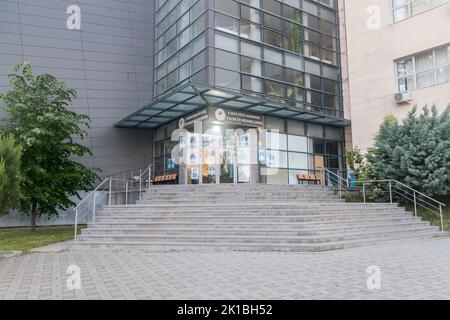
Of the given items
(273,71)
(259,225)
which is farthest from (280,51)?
(259,225)

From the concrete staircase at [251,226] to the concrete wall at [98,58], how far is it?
29.6ft

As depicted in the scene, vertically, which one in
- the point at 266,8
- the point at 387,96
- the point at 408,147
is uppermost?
the point at 266,8

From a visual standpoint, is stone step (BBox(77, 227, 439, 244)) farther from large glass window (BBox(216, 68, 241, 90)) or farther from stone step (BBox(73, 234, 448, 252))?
large glass window (BBox(216, 68, 241, 90))

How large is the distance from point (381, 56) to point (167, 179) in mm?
13432

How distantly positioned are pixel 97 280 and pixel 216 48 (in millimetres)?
14351

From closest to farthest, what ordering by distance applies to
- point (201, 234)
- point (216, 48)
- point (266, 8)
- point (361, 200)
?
point (201, 234), point (361, 200), point (216, 48), point (266, 8)

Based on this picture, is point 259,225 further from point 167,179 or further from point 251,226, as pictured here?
point 167,179

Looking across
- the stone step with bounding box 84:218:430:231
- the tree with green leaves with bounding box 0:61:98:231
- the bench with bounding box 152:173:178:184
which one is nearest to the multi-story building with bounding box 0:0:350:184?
the bench with bounding box 152:173:178:184

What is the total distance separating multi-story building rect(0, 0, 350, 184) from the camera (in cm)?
1870

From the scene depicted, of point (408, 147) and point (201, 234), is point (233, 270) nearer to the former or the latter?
point (201, 234)

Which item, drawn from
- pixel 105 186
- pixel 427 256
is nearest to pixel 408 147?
pixel 427 256

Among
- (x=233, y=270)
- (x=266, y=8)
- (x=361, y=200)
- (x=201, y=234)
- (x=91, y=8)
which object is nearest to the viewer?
(x=233, y=270)

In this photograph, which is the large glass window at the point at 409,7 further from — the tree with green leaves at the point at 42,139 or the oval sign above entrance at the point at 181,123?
the tree with green leaves at the point at 42,139

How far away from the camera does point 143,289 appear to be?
5434mm
